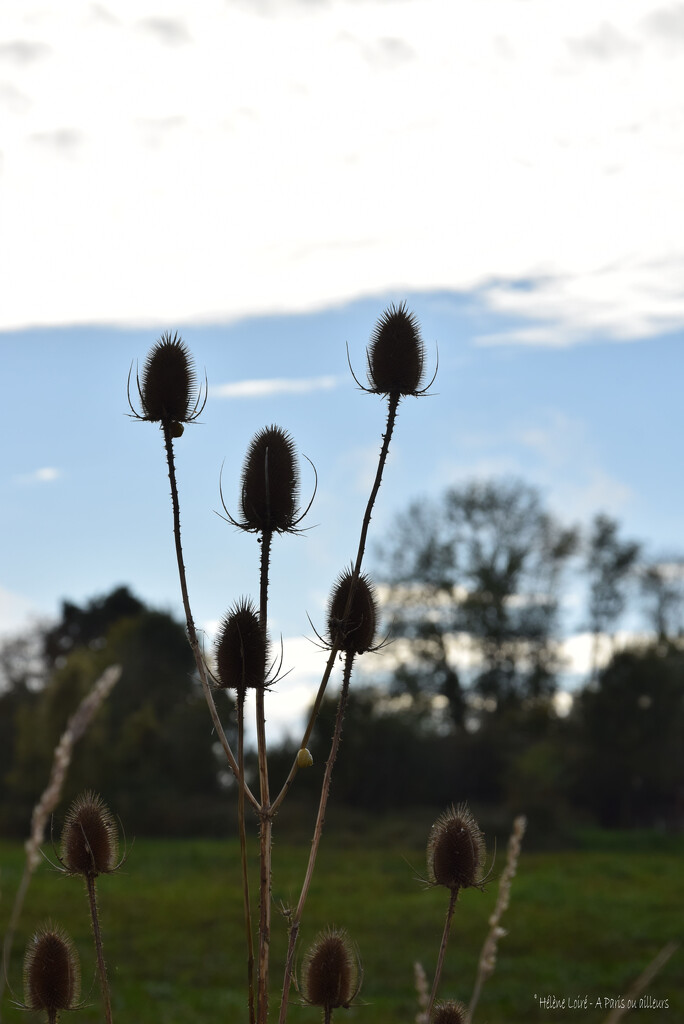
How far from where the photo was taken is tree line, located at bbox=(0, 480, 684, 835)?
32.2 m

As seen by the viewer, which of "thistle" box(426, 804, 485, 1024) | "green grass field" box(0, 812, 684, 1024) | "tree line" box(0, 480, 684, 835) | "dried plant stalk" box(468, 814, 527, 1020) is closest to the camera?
"dried plant stalk" box(468, 814, 527, 1020)

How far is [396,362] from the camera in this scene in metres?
2.23

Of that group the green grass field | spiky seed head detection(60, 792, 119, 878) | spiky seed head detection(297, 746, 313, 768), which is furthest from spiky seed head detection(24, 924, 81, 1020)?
the green grass field

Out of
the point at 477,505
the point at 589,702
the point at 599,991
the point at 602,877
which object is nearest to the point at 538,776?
the point at 589,702

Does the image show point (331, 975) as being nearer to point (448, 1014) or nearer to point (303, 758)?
point (448, 1014)

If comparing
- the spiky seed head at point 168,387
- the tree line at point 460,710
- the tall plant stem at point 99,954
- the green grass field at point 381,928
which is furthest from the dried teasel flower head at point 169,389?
the tree line at point 460,710

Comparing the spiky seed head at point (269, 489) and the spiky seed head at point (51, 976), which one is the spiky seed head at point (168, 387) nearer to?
the spiky seed head at point (269, 489)

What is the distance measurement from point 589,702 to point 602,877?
10.7 meters

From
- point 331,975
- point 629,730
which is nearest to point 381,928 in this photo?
point 331,975

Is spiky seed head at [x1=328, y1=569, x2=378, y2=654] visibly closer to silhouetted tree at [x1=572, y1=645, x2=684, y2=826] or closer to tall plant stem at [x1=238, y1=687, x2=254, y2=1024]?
tall plant stem at [x1=238, y1=687, x2=254, y2=1024]

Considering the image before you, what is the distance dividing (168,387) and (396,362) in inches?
17.8

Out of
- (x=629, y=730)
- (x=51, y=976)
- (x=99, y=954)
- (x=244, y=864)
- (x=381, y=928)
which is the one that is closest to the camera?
(x=244, y=864)

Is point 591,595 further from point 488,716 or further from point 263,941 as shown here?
point 263,941

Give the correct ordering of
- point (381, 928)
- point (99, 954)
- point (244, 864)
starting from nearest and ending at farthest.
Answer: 1. point (244, 864)
2. point (99, 954)
3. point (381, 928)
